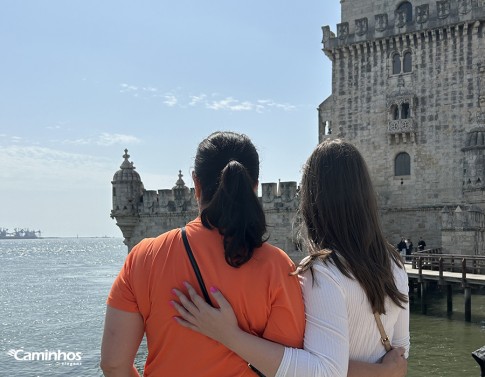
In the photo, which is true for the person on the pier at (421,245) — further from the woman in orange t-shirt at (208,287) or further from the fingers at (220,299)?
the fingers at (220,299)

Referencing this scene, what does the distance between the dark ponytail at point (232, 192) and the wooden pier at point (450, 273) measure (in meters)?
16.8

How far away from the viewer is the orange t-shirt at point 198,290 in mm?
2666

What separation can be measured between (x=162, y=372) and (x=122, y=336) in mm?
256


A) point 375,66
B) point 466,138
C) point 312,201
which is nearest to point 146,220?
point 375,66

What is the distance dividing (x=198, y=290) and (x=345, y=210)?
35.6 inches

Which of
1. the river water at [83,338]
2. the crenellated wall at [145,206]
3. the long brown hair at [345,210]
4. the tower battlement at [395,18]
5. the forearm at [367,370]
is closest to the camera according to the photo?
the forearm at [367,370]

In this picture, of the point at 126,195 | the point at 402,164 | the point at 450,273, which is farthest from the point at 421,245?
the point at 126,195

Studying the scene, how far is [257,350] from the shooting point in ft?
8.71

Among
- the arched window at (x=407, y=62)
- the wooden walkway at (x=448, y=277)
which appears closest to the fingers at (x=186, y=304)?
the wooden walkway at (x=448, y=277)

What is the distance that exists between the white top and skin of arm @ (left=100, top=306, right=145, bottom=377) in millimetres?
713

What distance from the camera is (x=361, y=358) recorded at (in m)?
2.98

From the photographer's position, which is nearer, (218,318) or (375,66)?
(218,318)

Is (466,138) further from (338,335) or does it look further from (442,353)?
(338,335)

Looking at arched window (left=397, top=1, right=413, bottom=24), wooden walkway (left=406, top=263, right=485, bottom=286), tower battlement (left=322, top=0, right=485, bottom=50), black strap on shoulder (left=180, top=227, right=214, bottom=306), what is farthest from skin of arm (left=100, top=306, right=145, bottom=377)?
arched window (left=397, top=1, right=413, bottom=24)
